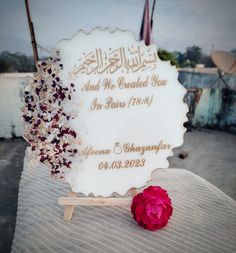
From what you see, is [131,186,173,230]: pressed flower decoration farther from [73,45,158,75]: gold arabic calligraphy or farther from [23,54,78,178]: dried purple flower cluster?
[73,45,158,75]: gold arabic calligraphy

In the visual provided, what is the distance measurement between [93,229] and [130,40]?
1.80 m

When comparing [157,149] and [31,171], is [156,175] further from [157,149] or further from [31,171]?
[31,171]

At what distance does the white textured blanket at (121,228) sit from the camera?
248cm

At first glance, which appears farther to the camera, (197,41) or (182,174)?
(197,41)

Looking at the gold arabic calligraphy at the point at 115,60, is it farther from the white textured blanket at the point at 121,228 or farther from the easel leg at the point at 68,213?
the white textured blanket at the point at 121,228

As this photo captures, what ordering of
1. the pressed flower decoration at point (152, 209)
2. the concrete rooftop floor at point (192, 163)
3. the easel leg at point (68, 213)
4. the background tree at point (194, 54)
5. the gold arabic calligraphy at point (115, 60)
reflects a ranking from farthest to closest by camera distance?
the background tree at point (194, 54)
the concrete rooftop floor at point (192, 163)
the easel leg at point (68, 213)
the pressed flower decoration at point (152, 209)
the gold arabic calligraphy at point (115, 60)

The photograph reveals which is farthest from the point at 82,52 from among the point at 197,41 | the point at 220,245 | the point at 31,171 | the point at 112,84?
the point at 197,41

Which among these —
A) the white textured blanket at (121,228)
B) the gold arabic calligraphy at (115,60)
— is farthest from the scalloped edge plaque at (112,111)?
the white textured blanket at (121,228)

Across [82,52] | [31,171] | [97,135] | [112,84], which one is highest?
[82,52]

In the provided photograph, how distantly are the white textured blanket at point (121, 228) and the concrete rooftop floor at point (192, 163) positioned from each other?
43 centimetres

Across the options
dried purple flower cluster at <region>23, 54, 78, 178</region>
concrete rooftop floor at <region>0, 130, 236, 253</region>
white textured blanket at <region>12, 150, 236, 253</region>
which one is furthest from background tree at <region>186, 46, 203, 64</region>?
dried purple flower cluster at <region>23, 54, 78, 178</region>

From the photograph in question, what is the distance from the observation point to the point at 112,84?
246 cm

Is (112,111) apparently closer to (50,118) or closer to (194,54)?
(50,118)

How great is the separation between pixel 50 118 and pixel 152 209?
124cm
